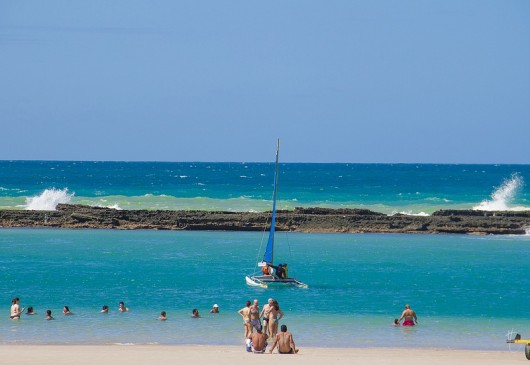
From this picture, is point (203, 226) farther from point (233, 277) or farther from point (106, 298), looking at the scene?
point (106, 298)

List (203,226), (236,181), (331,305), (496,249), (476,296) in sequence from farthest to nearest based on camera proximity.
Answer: (236,181), (203,226), (496,249), (476,296), (331,305)

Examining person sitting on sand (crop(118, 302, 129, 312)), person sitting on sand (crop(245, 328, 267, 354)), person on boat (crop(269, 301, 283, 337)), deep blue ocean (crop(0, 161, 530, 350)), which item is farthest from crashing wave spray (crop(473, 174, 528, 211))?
person sitting on sand (crop(245, 328, 267, 354))

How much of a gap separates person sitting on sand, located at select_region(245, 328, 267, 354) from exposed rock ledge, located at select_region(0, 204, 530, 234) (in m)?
35.1

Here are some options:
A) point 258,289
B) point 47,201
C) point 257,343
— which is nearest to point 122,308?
point 258,289

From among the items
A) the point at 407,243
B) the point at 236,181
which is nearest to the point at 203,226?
the point at 407,243

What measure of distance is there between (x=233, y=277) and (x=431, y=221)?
2453 cm

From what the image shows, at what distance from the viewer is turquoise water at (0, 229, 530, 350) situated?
28.5m

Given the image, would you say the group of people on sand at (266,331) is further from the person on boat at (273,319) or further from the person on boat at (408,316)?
the person on boat at (408,316)

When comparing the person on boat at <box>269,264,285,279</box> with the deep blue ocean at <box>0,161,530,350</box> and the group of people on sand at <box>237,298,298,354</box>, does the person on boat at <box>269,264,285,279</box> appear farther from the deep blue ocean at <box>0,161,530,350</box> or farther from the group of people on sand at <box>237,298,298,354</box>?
the group of people on sand at <box>237,298,298,354</box>

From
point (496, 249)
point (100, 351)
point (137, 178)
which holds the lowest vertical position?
point (100, 351)

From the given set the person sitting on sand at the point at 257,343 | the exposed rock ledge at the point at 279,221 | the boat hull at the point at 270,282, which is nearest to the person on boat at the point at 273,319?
the person sitting on sand at the point at 257,343

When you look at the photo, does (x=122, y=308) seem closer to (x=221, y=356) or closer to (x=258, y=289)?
(x=258, y=289)

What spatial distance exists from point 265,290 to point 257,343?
1231 centimetres

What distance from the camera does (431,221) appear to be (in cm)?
6141
